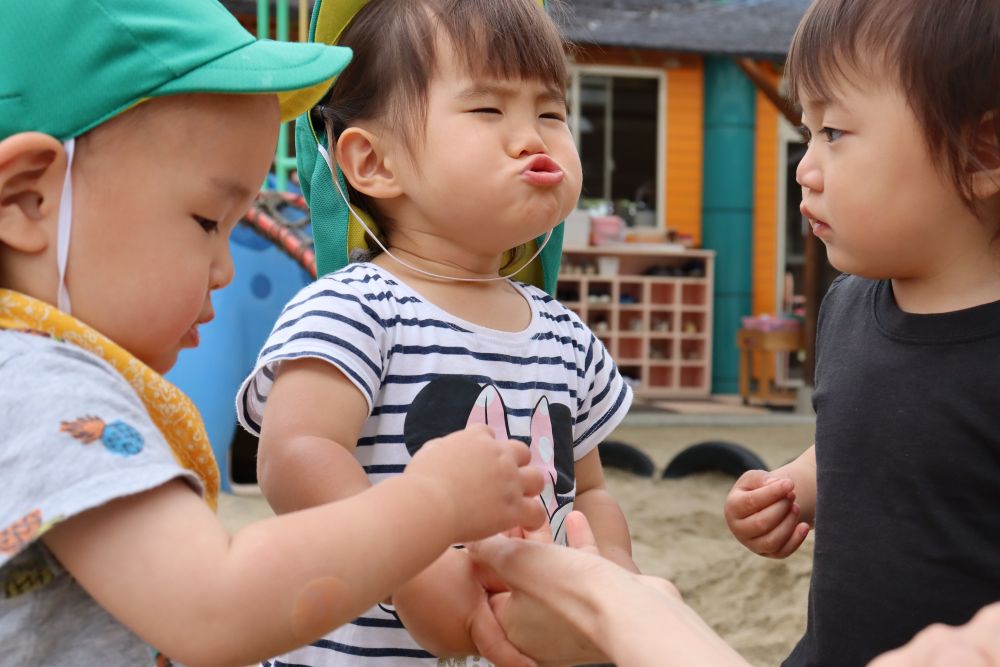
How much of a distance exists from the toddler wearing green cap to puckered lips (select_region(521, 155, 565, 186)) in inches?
14.7

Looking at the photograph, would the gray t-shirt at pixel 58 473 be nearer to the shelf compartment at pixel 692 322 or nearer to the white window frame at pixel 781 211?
the shelf compartment at pixel 692 322

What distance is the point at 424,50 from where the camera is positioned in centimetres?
138

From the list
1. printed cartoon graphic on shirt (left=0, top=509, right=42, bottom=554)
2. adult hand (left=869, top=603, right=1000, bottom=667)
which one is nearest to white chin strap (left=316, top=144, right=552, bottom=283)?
printed cartoon graphic on shirt (left=0, top=509, right=42, bottom=554)

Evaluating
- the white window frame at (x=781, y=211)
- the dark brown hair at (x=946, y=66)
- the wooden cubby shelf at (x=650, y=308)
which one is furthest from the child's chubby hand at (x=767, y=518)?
the white window frame at (x=781, y=211)

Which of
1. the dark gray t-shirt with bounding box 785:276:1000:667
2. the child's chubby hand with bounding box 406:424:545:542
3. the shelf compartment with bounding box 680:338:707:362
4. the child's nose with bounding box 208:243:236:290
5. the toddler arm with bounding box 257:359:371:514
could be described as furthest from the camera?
the shelf compartment with bounding box 680:338:707:362

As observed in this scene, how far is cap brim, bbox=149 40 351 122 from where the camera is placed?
3.07 feet

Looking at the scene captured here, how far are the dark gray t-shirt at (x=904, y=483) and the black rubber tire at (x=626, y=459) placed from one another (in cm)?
341

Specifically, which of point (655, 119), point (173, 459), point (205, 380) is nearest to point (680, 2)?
point (655, 119)

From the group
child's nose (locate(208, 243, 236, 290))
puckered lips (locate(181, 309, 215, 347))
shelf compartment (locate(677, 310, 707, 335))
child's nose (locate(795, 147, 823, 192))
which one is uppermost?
child's nose (locate(795, 147, 823, 192))

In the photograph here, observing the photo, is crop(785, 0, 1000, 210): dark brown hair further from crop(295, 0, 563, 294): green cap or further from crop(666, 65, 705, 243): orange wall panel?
crop(666, 65, 705, 243): orange wall panel

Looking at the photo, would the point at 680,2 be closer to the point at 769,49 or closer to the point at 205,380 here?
the point at 769,49

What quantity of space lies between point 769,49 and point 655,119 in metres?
2.18

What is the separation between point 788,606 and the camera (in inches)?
117

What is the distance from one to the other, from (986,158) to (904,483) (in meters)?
0.40
